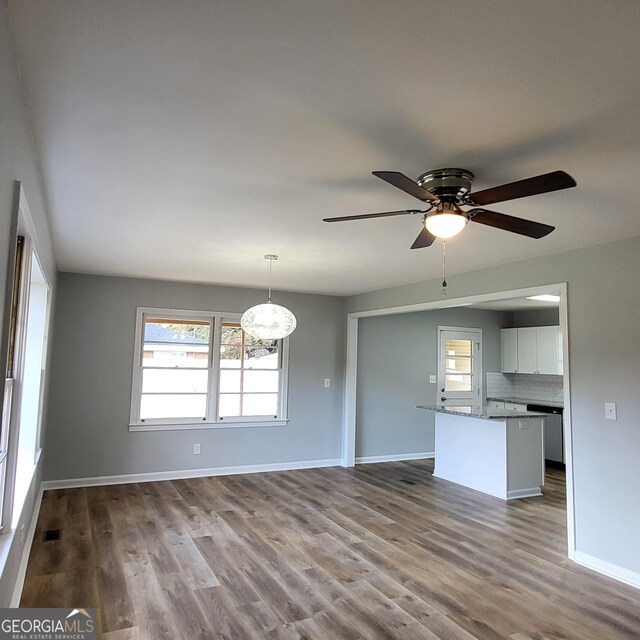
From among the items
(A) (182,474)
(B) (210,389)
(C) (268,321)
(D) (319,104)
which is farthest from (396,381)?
(D) (319,104)

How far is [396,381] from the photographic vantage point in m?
7.52

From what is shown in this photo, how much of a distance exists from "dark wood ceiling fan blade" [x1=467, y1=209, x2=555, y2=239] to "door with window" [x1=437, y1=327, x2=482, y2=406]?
18.2 feet

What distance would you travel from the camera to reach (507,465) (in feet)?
18.1

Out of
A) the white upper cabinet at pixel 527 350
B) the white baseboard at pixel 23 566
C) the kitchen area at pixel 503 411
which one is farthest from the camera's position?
the white upper cabinet at pixel 527 350

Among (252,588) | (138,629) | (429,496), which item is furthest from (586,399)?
(138,629)

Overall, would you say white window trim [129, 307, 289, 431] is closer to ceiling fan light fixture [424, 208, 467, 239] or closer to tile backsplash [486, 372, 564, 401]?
tile backsplash [486, 372, 564, 401]

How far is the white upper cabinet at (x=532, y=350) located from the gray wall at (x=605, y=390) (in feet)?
12.4

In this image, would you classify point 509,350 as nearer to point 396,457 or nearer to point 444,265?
point 396,457

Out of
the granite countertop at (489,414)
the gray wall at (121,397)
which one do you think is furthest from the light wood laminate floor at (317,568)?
the granite countertop at (489,414)

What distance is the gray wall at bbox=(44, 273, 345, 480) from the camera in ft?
18.2

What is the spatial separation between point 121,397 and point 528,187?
5.19 meters

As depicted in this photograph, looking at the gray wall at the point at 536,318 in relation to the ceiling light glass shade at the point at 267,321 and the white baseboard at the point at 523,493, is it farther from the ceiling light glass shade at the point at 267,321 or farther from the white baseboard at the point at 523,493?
the ceiling light glass shade at the point at 267,321

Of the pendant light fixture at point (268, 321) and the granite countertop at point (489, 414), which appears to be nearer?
the pendant light fixture at point (268, 321)

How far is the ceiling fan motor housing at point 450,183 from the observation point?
7.79 feet
